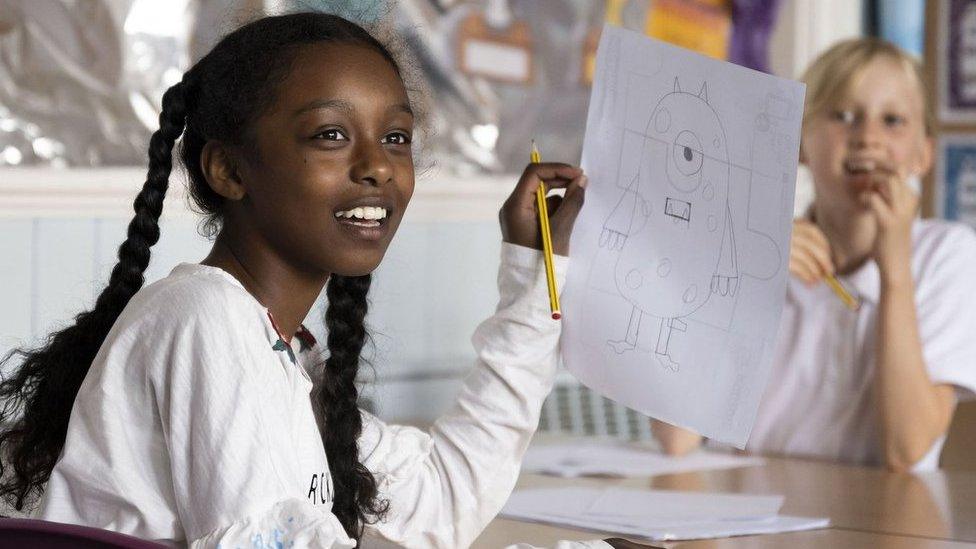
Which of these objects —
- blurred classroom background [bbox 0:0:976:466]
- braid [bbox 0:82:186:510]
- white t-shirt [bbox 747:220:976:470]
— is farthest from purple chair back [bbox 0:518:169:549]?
white t-shirt [bbox 747:220:976:470]

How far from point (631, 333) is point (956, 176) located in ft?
7.77

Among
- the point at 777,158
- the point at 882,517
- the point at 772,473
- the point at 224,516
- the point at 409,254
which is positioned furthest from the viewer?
the point at 409,254

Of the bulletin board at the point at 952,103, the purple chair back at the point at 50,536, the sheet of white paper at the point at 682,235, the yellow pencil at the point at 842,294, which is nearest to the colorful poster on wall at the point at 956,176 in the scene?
the bulletin board at the point at 952,103

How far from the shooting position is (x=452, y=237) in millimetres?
2412

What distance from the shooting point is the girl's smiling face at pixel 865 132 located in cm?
202

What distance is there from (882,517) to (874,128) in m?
0.84

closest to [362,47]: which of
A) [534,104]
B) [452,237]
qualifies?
[452,237]

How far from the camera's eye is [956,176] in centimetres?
328

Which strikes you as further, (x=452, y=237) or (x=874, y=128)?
(x=452, y=237)

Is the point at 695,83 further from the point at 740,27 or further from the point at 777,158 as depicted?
the point at 740,27

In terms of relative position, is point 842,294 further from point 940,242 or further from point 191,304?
point 191,304

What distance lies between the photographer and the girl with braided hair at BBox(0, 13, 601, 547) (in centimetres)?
83

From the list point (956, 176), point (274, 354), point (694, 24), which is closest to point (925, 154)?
point (694, 24)

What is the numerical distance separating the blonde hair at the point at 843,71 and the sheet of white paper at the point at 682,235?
91 cm
